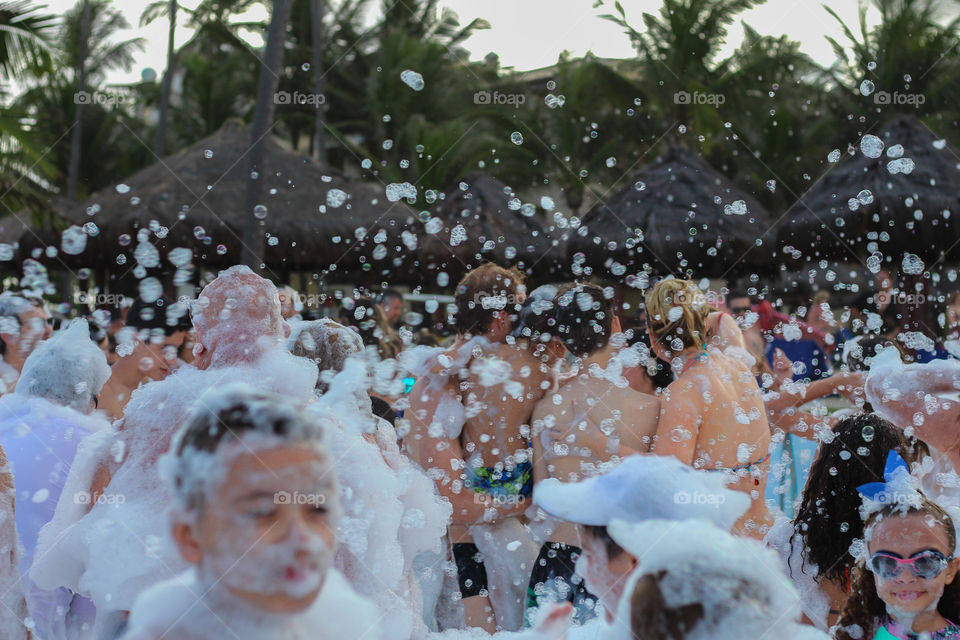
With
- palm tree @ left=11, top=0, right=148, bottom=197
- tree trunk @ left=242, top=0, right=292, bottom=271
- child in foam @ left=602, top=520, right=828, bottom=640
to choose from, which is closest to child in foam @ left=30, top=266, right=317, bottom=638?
child in foam @ left=602, top=520, right=828, bottom=640

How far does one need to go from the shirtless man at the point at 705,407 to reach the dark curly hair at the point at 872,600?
1.76 ft

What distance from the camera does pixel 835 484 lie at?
A: 2.71 meters

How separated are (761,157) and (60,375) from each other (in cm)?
2335

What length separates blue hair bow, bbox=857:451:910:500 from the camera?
2484 millimetres

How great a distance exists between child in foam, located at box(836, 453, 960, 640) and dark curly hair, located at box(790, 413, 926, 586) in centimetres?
19

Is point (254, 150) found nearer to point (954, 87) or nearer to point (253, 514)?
point (253, 514)

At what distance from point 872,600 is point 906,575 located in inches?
5.6

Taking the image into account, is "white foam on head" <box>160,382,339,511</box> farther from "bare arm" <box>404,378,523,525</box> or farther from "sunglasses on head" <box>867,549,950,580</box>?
"bare arm" <box>404,378,523,525</box>

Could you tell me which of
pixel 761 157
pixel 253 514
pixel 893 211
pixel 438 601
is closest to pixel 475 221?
pixel 893 211

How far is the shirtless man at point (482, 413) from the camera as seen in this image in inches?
132

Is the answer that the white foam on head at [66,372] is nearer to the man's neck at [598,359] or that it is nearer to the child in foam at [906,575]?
the man's neck at [598,359]

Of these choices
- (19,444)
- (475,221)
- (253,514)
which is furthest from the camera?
(475,221)

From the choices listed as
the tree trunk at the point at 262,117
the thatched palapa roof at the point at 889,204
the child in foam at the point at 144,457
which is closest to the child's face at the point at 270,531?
the child in foam at the point at 144,457

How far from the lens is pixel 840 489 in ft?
8.83
